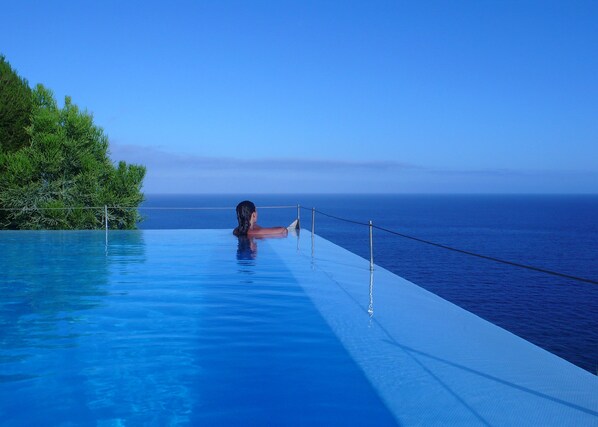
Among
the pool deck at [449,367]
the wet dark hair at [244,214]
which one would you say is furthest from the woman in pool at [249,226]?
the pool deck at [449,367]

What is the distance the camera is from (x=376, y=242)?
4338 centimetres

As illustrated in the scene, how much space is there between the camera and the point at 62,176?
16438 mm

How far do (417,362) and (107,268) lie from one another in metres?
4.94

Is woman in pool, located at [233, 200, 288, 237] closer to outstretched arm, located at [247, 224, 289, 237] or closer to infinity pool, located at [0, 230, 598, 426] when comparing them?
outstretched arm, located at [247, 224, 289, 237]

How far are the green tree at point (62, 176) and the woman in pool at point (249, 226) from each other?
7295 mm

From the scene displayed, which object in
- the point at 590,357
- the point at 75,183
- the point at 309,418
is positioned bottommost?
the point at 590,357

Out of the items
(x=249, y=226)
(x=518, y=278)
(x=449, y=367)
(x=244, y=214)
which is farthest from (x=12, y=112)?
(x=518, y=278)

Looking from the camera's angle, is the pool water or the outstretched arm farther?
the outstretched arm

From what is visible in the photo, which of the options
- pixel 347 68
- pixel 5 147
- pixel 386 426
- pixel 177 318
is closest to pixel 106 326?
pixel 177 318

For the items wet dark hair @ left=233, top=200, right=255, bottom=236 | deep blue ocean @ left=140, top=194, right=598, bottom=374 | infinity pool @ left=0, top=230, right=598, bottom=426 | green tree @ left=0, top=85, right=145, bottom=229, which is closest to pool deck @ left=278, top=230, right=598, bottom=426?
infinity pool @ left=0, top=230, right=598, bottom=426

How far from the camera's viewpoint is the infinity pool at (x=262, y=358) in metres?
2.50

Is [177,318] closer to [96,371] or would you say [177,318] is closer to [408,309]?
[96,371]

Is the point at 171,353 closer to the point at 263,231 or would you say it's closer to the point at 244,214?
the point at 244,214

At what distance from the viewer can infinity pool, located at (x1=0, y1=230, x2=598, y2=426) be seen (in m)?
2.50
